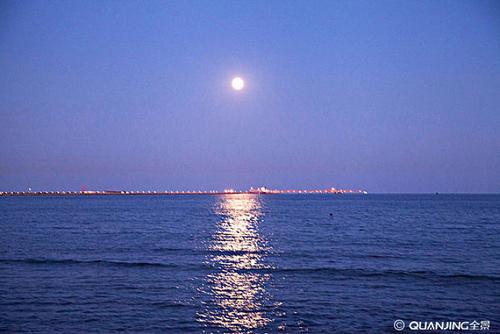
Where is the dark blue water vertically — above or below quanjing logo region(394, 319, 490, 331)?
above

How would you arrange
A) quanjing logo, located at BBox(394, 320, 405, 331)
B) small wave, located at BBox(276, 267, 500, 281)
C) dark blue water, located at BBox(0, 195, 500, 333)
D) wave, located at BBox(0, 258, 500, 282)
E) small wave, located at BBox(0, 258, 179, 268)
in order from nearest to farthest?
quanjing logo, located at BBox(394, 320, 405, 331)
dark blue water, located at BBox(0, 195, 500, 333)
small wave, located at BBox(276, 267, 500, 281)
wave, located at BBox(0, 258, 500, 282)
small wave, located at BBox(0, 258, 179, 268)

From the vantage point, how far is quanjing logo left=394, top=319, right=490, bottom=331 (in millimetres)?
17641

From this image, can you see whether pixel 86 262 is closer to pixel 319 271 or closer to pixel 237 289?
pixel 237 289

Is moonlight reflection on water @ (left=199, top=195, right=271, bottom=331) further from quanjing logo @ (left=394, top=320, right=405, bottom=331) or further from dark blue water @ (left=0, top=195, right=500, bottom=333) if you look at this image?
quanjing logo @ (left=394, top=320, right=405, bottom=331)

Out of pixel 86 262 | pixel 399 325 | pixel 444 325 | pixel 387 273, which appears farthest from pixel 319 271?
pixel 86 262

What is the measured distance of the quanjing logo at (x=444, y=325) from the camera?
17.6 m

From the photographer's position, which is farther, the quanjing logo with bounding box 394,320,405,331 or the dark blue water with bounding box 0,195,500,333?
the dark blue water with bounding box 0,195,500,333

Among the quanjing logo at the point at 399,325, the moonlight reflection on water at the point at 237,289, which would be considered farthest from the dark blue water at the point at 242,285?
the quanjing logo at the point at 399,325

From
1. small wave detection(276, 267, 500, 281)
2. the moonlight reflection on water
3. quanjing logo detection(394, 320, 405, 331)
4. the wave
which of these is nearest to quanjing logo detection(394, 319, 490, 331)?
quanjing logo detection(394, 320, 405, 331)

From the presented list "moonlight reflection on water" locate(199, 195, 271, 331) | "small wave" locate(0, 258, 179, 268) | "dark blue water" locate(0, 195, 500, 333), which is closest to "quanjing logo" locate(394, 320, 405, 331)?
"dark blue water" locate(0, 195, 500, 333)

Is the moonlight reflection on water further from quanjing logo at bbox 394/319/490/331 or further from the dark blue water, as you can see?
quanjing logo at bbox 394/319/490/331

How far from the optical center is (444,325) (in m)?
18.2

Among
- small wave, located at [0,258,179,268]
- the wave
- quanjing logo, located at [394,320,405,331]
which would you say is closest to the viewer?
quanjing logo, located at [394,320,405,331]

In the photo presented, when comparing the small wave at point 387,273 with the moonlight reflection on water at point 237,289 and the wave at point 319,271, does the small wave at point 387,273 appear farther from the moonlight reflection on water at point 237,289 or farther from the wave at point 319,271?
the moonlight reflection on water at point 237,289
